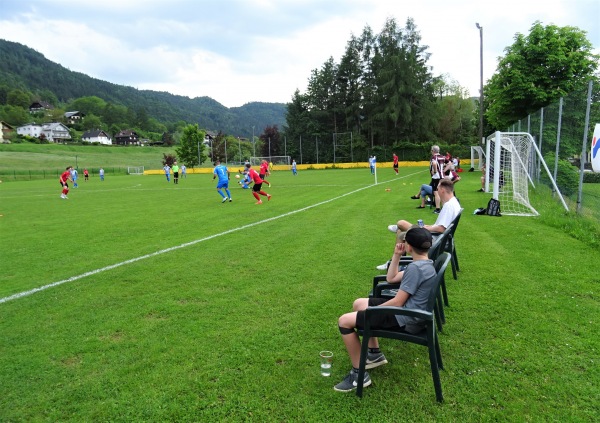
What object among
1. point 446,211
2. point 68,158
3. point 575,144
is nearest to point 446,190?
point 446,211

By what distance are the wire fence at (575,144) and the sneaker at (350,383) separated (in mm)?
8599

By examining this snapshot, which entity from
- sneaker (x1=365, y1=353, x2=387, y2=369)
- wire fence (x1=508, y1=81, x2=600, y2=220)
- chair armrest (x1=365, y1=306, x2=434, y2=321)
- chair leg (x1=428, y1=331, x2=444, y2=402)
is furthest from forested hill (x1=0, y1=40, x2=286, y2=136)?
chair leg (x1=428, y1=331, x2=444, y2=402)

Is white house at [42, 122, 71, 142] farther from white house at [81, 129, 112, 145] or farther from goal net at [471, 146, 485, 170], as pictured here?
goal net at [471, 146, 485, 170]

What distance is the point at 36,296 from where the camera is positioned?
17.8 feet

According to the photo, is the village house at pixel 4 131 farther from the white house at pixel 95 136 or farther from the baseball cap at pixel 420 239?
the baseball cap at pixel 420 239

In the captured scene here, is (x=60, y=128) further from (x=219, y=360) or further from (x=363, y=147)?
(x=219, y=360)

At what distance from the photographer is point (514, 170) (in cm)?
1355

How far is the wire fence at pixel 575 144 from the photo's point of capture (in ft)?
30.9

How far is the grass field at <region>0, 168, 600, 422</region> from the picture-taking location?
3.02m

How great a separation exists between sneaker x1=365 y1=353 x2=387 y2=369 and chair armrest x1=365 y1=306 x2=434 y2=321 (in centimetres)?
62

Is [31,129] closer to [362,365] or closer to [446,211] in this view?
[446,211]

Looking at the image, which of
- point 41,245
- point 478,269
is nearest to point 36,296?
point 41,245

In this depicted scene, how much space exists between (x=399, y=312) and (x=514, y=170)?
12.7 meters

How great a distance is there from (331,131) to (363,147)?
988cm
